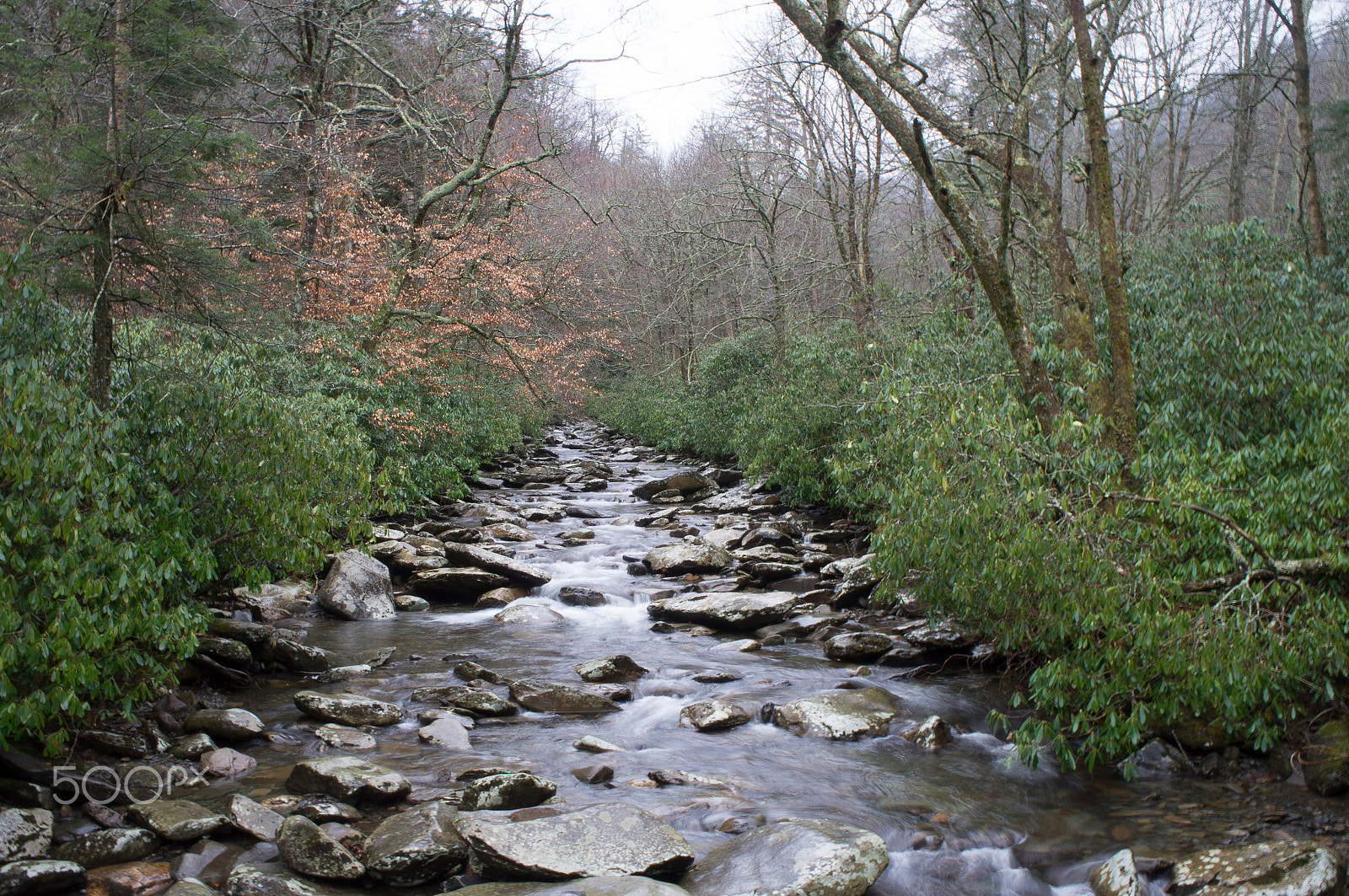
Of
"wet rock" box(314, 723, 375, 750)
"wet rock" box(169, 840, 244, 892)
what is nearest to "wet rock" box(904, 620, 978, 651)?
"wet rock" box(314, 723, 375, 750)

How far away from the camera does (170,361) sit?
6508mm

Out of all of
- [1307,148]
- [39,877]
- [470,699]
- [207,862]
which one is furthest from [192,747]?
[1307,148]

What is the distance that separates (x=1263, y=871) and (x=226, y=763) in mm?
6012

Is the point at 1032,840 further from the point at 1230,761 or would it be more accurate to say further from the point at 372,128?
the point at 372,128

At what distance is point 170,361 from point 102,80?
7.83 feet

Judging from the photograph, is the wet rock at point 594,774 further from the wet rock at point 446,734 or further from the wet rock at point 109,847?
the wet rock at point 109,847

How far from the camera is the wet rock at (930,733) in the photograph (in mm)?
6578

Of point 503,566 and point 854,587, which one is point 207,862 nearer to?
point 503,566

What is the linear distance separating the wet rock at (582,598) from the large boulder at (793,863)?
20.1 feet

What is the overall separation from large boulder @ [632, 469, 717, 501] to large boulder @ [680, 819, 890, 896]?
1407cm

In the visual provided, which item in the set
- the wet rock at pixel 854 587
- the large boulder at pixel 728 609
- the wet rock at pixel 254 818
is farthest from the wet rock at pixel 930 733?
the wet rock at pixel 254 818

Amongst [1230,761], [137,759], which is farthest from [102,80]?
[1230,761]

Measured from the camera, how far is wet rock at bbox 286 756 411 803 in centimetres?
515

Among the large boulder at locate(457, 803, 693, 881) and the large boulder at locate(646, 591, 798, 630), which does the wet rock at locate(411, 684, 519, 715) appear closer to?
the large boulder at locate(457, 803, 693, 881)
